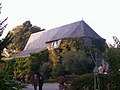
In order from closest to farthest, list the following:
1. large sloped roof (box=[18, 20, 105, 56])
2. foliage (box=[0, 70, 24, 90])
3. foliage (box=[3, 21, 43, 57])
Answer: foliage (box=[0, 70, 24, 90]), large sloped roof (box=[18, 20, 105, 56]), foliage (box=[3, 21, 43, 57])

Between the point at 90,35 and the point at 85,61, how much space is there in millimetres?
11468

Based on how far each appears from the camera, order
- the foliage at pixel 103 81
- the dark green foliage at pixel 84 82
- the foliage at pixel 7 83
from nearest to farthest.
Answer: the foliage at pixel 7 83, the foliage at pixel 103 81, the dark green foliage at pixel 84 82

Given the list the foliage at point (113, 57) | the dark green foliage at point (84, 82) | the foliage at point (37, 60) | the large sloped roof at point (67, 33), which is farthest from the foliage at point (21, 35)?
the dark green foliage at point (84, 82)

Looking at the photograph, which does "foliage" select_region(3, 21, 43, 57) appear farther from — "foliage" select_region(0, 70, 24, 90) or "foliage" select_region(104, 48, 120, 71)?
"foliage" select_region(0, 70, 24, 90)

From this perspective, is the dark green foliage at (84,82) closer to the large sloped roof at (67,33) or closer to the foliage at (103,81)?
the foliage at (103,81)

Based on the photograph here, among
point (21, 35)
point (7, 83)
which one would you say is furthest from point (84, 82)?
point (21, 35)

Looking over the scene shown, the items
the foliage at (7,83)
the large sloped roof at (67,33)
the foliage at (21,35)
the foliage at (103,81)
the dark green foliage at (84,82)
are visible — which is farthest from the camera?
the foliage at (21,35)

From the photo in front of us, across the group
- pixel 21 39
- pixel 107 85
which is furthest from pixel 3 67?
pixel 21 39

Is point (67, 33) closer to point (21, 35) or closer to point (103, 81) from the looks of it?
point (21, 35)

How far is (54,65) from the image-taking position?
5175 centimetres

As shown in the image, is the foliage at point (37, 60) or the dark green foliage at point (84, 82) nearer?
the dark green foliage at point (84, 82)

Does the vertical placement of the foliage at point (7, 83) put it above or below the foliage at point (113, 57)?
below

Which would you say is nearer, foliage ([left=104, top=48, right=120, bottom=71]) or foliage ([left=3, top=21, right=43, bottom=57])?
foliage ([left=104, top=48, right=120, bottom=71])

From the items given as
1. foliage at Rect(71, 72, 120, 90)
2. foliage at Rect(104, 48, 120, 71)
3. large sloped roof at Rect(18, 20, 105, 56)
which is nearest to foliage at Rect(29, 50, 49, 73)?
large sloped roof at Rect(18, 20, 105, 56)
